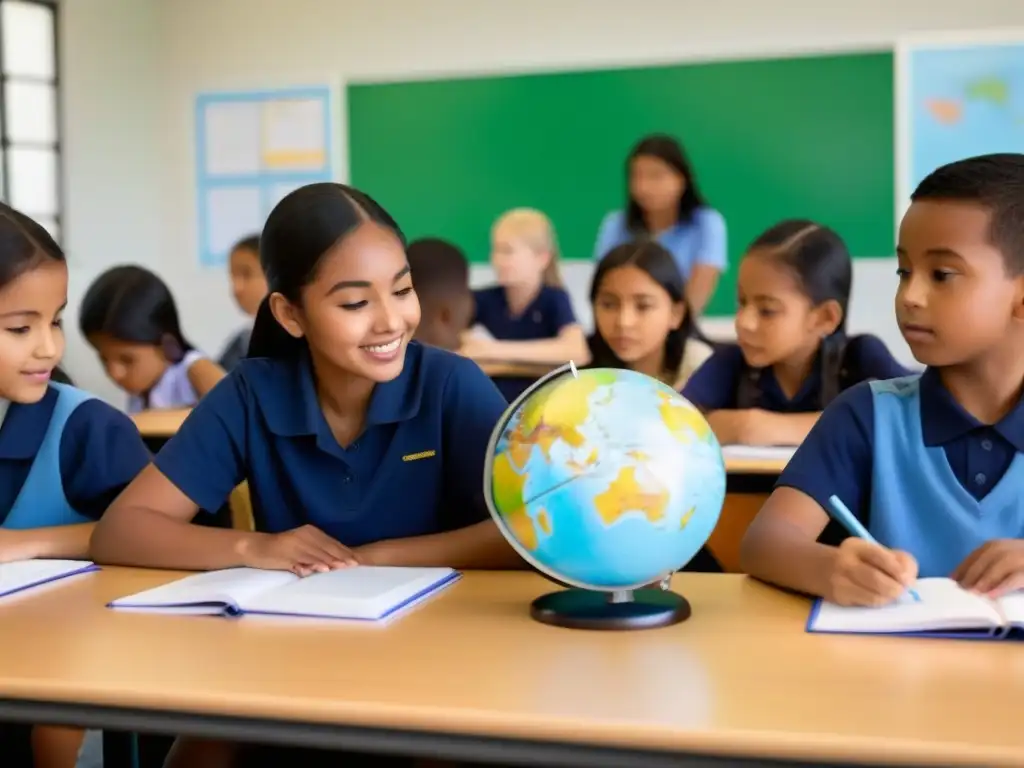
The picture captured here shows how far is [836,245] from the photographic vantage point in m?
2.82

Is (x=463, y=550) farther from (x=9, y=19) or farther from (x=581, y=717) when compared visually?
(x=9, y=19)

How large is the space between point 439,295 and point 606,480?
8.07ft

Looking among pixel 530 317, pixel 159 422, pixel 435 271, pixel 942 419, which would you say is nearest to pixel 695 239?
pixel 530 317

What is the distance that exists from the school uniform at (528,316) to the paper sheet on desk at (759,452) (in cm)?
232

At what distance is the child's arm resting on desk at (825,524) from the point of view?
4.11ft

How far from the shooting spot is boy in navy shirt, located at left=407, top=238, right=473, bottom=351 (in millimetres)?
3471

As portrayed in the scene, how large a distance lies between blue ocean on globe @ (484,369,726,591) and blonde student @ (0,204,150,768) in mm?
803

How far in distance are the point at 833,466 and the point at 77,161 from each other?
5.34 m

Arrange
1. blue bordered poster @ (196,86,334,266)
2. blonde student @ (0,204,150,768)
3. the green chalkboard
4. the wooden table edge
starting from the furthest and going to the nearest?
blue bordered poster @ (196,86,334,266)
the green chalkboard
blonde student @ (0,204,150,768)
the wooden table edge

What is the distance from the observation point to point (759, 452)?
2.40 meters

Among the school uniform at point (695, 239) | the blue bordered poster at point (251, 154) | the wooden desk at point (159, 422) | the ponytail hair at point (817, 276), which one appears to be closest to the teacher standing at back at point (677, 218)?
the school uniform at point (695, 239)

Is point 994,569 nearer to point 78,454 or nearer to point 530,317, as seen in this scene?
point 78,454

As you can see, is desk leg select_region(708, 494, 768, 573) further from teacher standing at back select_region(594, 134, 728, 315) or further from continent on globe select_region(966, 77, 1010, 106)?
continent on globe select_region(966, 77, 1010, 106)

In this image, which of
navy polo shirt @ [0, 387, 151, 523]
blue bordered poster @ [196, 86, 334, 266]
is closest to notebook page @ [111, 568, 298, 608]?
navy polo shirt @ [0, 387, 151, 523]
